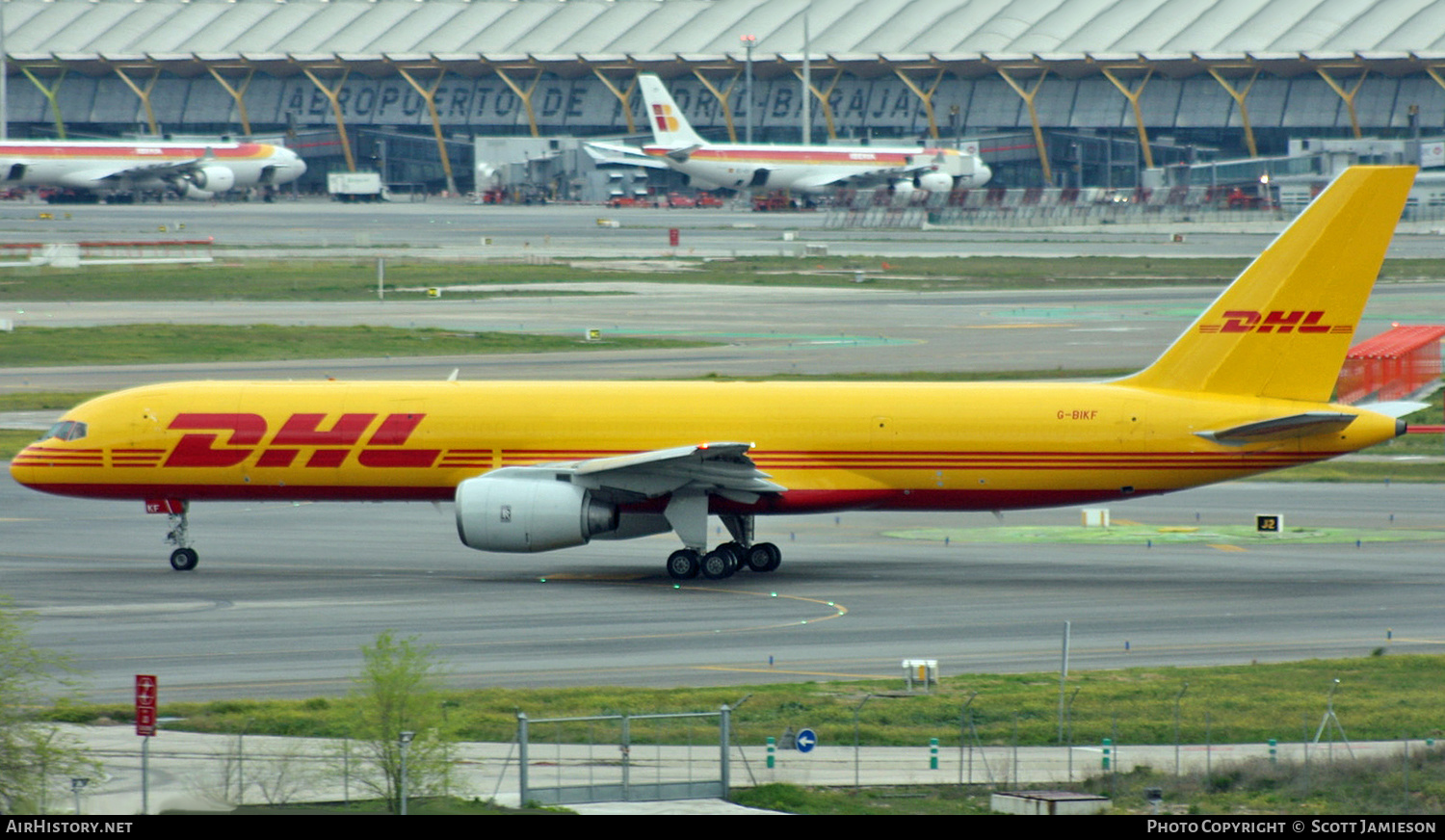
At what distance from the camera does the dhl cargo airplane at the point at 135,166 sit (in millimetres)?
170000

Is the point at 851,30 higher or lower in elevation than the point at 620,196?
higher

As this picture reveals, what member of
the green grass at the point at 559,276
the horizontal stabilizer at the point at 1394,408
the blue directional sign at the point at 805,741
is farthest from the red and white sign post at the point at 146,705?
the green grass at the point at 559,276

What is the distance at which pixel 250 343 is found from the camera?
7606 cm

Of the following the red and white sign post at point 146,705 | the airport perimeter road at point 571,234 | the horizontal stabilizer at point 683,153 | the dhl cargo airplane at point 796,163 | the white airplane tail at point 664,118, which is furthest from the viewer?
the white airplane tail at point 664,118

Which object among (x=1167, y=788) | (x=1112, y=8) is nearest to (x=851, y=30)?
(x=1112, y=8)

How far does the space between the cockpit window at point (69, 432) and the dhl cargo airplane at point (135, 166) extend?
5576 inches

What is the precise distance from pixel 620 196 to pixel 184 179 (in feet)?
146

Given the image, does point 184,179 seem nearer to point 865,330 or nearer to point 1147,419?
point 865,330

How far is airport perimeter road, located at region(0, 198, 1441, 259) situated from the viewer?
4899 inches

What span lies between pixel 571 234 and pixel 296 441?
104m

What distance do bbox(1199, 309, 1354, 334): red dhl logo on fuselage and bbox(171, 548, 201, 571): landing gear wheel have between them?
2173 centimetres

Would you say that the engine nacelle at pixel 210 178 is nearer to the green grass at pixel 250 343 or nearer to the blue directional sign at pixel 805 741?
the green grass at pixel 250 343

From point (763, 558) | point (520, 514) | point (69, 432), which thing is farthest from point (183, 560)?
point (763, 558)

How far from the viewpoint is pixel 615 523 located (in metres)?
36.4
